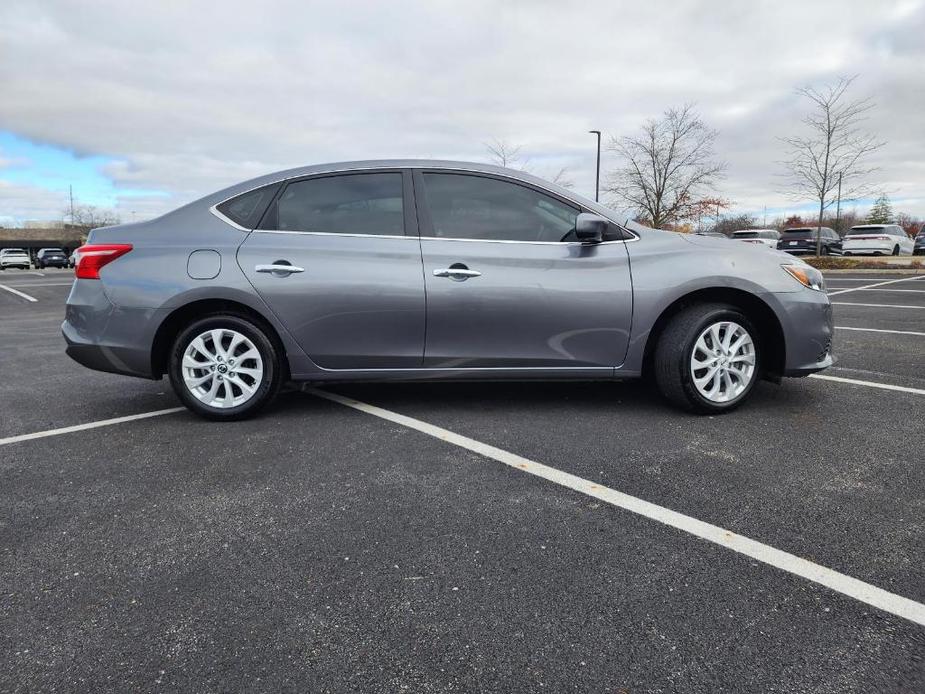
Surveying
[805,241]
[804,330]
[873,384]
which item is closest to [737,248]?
[804,330]

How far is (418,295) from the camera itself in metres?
3.82

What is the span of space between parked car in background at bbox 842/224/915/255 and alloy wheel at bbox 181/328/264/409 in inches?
1097

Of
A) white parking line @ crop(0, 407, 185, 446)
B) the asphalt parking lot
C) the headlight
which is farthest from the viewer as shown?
the headlight

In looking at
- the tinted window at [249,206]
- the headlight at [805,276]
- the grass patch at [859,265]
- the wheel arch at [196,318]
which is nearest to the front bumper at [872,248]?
the grass patch at [859,265]

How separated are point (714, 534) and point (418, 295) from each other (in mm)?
2174

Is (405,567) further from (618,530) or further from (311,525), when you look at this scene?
(618,530)

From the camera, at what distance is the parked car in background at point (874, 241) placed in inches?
976

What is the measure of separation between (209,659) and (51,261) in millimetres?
52090

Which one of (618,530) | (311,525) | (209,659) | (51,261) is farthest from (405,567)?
(51,261)

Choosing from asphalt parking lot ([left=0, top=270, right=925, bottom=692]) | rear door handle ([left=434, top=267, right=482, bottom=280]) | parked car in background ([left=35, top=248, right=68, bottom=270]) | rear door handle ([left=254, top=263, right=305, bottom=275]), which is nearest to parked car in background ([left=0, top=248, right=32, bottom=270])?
parked car in background ([left=35, top=248, right=68, bottom=270])

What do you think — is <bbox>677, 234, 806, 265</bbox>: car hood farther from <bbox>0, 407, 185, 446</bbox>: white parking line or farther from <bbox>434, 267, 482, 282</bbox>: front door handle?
<bbox>0, 407, 185, 446</bbox>: white parking line

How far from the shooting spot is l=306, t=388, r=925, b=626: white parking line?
1.94 meters

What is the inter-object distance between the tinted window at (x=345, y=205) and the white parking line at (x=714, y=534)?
1366 mm

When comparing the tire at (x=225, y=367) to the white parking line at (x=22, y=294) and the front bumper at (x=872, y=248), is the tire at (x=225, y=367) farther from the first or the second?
the front bumper at (x=872, y=248)
